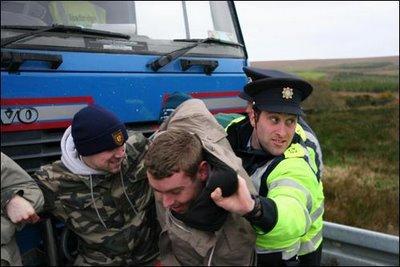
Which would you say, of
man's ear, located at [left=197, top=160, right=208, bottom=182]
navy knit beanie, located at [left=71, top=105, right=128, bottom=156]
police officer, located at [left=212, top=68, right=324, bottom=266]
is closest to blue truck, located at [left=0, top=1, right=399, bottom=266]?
navy knit beanie, located at [left=71, top=105, right=128, bottom=156]

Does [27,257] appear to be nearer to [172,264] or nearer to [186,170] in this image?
[172,264]

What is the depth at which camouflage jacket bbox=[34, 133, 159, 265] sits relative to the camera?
2.43 m

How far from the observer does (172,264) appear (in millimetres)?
2016

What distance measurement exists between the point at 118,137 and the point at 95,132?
0.11m

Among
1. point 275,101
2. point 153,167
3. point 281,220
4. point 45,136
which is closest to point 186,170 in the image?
point 153,167

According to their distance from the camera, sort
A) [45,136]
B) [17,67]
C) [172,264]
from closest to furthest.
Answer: [172,264]
[17,67]
[45,136]

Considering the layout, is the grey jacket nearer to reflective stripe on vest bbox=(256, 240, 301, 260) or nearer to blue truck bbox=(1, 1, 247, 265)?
reflective stripe on vest bbox=(256, 240, 301, 260)

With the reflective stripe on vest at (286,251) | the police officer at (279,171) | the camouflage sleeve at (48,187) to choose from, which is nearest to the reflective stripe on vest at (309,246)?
the police officer at (279,171)

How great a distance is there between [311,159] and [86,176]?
1088 mm

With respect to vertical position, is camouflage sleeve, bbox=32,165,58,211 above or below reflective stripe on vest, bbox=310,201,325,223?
above

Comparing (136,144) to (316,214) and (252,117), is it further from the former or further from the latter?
(316,214)

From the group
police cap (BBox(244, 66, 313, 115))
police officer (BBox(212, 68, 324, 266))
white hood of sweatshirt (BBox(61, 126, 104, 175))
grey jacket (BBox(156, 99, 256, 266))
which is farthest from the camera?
white hood of sweatshirt (BBox(61, 126, 104, 175))

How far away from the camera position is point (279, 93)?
86.9 inches

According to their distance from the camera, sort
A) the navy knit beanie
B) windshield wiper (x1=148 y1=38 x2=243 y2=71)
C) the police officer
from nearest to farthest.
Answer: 1. the police officer
2. the navy knit beanie
3. windshield wiper (x1=148 y1=38 x2=243 y2=71)
